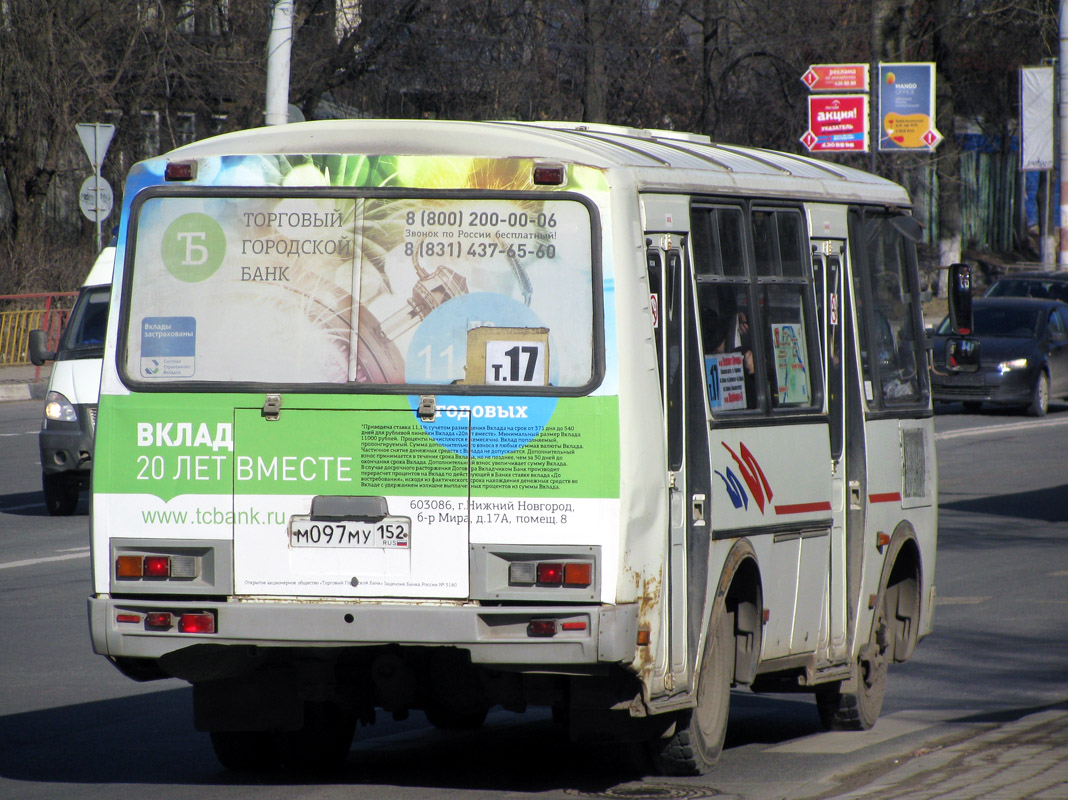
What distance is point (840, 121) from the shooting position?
33.3 m

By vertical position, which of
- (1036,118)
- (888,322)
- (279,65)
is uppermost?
(1036,118)

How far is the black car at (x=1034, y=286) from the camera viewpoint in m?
30.8

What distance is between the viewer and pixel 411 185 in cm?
624

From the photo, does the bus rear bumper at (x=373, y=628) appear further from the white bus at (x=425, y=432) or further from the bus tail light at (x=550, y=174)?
the bus tail light at (x=550, y=174)

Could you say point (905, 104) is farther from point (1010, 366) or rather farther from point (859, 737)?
point (859, 737)

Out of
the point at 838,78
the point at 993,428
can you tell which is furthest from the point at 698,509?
the point at 838,78

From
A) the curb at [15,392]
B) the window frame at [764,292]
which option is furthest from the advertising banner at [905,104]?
the window frame at [764,292]

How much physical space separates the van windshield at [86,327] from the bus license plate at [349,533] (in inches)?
395

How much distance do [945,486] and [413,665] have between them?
1278 cm

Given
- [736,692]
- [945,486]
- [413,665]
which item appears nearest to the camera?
[413,665]

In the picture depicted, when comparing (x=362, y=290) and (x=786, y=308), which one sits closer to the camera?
(x=362, y=290)

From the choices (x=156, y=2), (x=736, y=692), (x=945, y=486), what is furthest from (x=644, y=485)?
(x=156, y=2)

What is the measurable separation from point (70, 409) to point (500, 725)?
27.0ft

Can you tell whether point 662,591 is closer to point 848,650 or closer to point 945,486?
point 848,650
